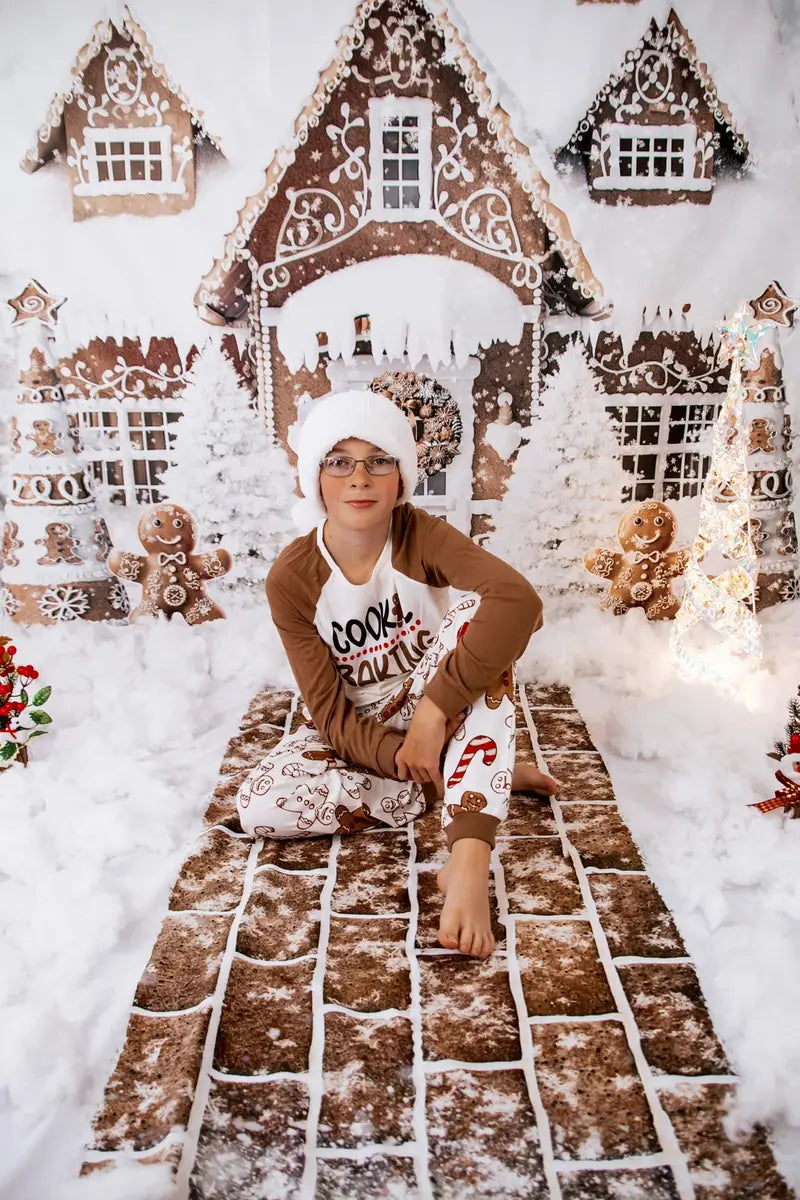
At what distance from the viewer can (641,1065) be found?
4.18ft

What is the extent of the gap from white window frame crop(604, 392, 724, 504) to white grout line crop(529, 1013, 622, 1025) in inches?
72.2

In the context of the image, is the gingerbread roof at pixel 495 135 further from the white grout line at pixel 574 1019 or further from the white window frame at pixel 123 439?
the white grout line at pixel 574 1019

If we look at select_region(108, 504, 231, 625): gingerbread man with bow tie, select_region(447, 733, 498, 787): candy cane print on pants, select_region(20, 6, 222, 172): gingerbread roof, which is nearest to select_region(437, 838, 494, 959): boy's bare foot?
select_region(447, 733, 498, 787): candy cane print on pants

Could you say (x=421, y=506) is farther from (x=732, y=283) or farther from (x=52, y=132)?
(x=52, y=132)

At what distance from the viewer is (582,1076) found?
4.13ft

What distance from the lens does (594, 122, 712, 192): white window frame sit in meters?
2.52

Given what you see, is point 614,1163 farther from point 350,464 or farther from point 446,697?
point 350,464

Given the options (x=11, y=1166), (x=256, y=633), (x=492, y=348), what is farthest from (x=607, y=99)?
(x=11, y=1166)

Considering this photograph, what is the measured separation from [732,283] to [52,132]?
6.81ft

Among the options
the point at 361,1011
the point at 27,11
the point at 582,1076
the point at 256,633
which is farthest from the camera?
the point at 256,633

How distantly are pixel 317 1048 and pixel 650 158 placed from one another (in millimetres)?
2484

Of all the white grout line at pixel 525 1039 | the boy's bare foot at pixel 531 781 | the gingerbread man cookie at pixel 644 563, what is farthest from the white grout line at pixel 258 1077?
the gingerbread man cookie at pixel 644 563

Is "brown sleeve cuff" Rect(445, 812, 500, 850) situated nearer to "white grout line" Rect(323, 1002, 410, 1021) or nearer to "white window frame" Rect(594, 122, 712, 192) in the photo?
"white grout line" Rect(323, 1002, 410, 1021)

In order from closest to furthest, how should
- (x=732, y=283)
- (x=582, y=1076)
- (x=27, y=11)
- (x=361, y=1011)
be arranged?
(x=582, y=1076)
(x=361, y=1011)
(x=27, y=11)
(x=732, y=283)
